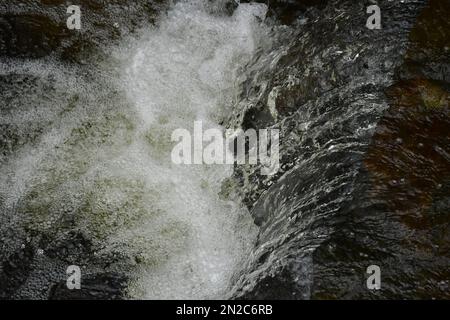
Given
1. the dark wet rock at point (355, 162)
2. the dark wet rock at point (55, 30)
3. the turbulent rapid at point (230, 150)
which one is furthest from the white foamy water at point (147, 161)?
the dark wet rock at point (355, 162)

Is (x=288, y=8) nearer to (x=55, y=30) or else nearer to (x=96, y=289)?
(x=55, y=30)

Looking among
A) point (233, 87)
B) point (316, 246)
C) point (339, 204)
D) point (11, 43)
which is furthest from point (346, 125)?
point (11, 43)

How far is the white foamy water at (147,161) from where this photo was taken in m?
3.28

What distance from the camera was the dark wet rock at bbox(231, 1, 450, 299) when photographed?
2.55m

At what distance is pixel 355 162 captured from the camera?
283 cm

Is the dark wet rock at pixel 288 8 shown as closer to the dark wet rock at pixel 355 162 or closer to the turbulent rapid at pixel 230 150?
the turbulent rapid at pixel 230 150

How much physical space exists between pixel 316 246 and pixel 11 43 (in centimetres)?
272

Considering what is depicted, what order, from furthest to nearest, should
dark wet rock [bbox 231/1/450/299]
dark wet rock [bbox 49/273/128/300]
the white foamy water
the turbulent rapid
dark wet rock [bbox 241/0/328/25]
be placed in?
dark wet rock [bbox 241/0/328/25]
the white foamy water
dark wet rock [bbox 49/273/128/300]
the turbulent rapid
dark wet rock [bbox 231/1/450/299]

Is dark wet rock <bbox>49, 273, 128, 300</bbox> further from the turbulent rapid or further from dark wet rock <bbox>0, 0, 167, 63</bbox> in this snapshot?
dark wet rock <bbox>0, 0, 167, 63</bbox>

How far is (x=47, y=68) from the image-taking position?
3953mm

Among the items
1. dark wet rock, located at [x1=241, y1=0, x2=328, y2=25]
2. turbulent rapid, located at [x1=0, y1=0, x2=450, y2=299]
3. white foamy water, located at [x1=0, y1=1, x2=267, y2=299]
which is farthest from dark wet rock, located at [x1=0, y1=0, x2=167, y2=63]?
dark wet rock, located at [x1=241, y1=0, x2=328, y2=25]

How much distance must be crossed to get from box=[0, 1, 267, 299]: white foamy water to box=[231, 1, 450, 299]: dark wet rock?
10.9 inches

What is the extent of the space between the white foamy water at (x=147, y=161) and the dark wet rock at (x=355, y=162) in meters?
0.28
